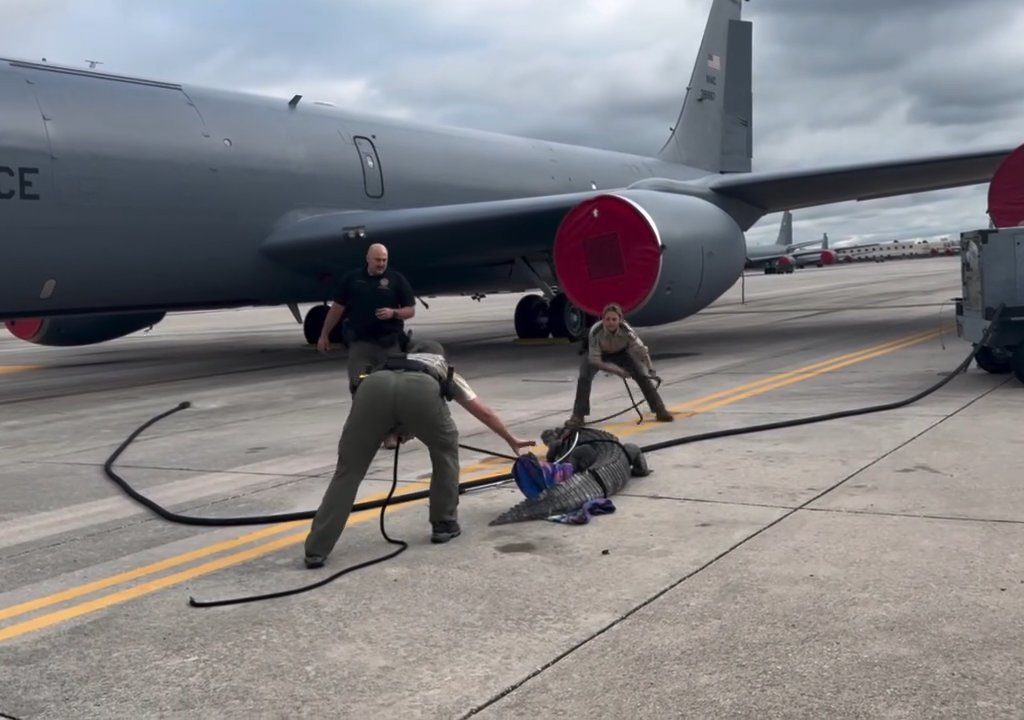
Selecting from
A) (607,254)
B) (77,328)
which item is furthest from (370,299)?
(77,328)

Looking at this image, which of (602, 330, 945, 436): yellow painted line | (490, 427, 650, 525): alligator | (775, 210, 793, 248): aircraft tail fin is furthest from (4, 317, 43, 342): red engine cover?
(775, 210, 793, 248): aircraft tail fin

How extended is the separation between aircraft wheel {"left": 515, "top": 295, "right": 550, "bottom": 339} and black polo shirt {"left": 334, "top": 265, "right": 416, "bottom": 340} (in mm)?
9997

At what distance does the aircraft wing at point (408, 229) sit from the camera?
41.2 feet

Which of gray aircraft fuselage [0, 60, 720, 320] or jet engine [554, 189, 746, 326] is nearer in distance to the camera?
gray aircraft fuselage [0, 60, 720, 320]

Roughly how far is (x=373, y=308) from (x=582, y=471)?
2822 mm

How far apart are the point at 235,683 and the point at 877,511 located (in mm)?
3166

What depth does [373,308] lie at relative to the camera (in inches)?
309

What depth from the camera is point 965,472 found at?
5.68 m

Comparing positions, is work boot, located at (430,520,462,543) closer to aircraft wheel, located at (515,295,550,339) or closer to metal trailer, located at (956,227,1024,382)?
metal trailer, located at (956,227,1024,382)

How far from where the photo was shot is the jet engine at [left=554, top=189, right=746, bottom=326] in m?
11.6

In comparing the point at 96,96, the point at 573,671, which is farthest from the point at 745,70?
the point at 573,671

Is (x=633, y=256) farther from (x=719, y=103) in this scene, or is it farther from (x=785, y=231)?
(x=785, y=231)

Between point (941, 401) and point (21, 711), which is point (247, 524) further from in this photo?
point (941, 401)

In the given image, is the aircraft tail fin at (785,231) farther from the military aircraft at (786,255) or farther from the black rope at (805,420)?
the black rope at (805,420)
